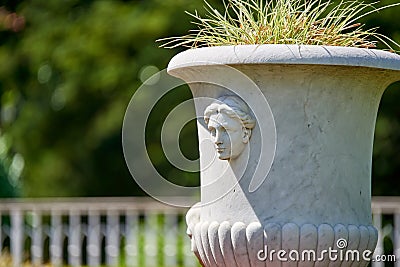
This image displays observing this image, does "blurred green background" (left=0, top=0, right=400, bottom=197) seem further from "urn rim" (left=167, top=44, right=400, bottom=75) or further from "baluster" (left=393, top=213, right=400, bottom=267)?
"urn rim" (left=167, top=44, right=400, bottom=75)

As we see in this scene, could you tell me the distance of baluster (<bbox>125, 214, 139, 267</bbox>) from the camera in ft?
24.5

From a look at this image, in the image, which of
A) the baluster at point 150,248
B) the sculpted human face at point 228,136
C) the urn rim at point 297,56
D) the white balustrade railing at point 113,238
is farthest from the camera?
the baluster at point 150,248

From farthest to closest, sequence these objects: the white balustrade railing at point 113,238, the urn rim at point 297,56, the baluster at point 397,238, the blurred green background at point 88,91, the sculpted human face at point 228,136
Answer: the blurred green background at point 88,91, the white balustrade railing at point 113,238, the baluster at point 397,238, the sculpted human face at point 228,136, the urn rim at point 297,56

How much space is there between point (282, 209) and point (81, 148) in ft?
23.1

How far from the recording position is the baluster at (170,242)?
7363mm

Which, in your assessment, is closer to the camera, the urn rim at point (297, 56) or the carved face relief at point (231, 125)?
the urn rim at point (297, 56)

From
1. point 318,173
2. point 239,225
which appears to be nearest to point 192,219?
point 239,225

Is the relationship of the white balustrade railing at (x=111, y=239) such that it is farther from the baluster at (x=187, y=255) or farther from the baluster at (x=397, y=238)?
the baluster at (x=397, y=238)

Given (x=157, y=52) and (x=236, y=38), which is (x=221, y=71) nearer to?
(x=236, y=38)

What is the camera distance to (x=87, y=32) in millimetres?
9250

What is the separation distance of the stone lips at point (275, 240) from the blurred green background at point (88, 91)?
450 centimetres

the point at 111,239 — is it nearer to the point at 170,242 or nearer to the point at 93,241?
the point at 93,241

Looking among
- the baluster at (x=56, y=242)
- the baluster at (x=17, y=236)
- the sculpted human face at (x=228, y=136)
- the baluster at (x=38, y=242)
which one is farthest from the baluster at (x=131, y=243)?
the sculpted human face at (x=228, y=136)

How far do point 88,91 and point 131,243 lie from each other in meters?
2.41
